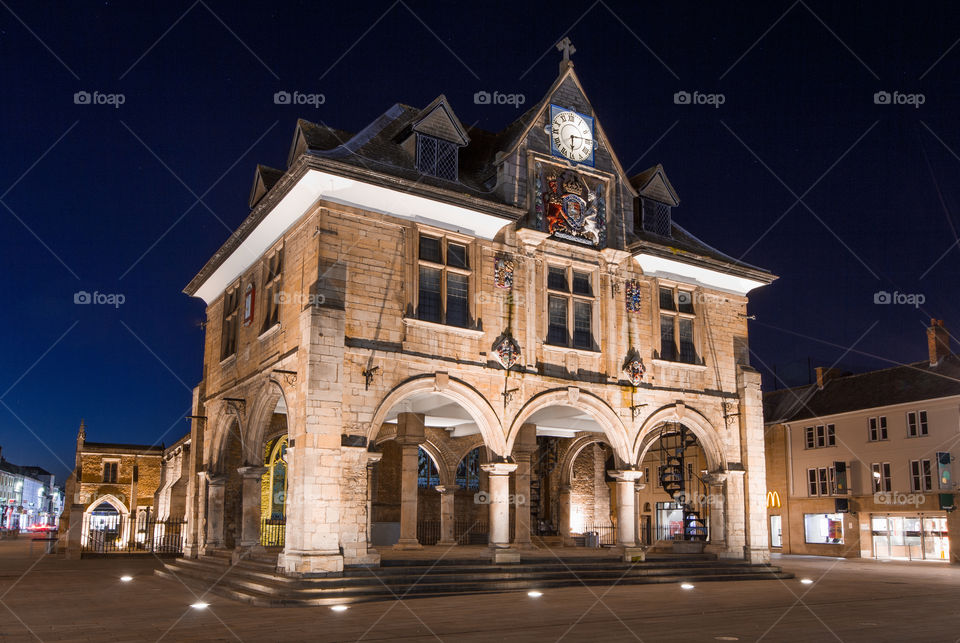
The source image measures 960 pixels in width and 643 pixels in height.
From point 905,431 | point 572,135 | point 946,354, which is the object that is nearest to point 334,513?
point 572,135

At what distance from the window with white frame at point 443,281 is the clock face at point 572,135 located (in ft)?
14.4

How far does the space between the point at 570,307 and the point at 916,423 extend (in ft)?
76.3

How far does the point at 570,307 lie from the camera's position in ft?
72.1

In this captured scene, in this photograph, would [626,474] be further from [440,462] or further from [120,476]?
[120,476]

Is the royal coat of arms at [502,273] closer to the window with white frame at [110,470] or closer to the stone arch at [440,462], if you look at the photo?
the stone arch at [440,462]

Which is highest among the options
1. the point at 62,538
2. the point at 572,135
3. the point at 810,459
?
the point at 572,135

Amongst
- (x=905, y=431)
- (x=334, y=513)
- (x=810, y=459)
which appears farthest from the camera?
(x=810, y=459)

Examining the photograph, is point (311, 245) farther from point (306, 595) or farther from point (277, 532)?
point (277, 532)

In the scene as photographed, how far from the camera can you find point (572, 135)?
2286cm

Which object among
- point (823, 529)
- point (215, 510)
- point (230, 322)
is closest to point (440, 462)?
point (215, 510)

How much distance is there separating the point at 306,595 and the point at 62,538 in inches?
899

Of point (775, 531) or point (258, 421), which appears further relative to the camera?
point (775, 531)

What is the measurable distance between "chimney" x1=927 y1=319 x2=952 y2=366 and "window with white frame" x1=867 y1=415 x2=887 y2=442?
11.5ft

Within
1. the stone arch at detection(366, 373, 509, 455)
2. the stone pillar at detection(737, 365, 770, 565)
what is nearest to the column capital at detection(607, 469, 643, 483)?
the stone arch at detection(366, 373, 509, 455)
